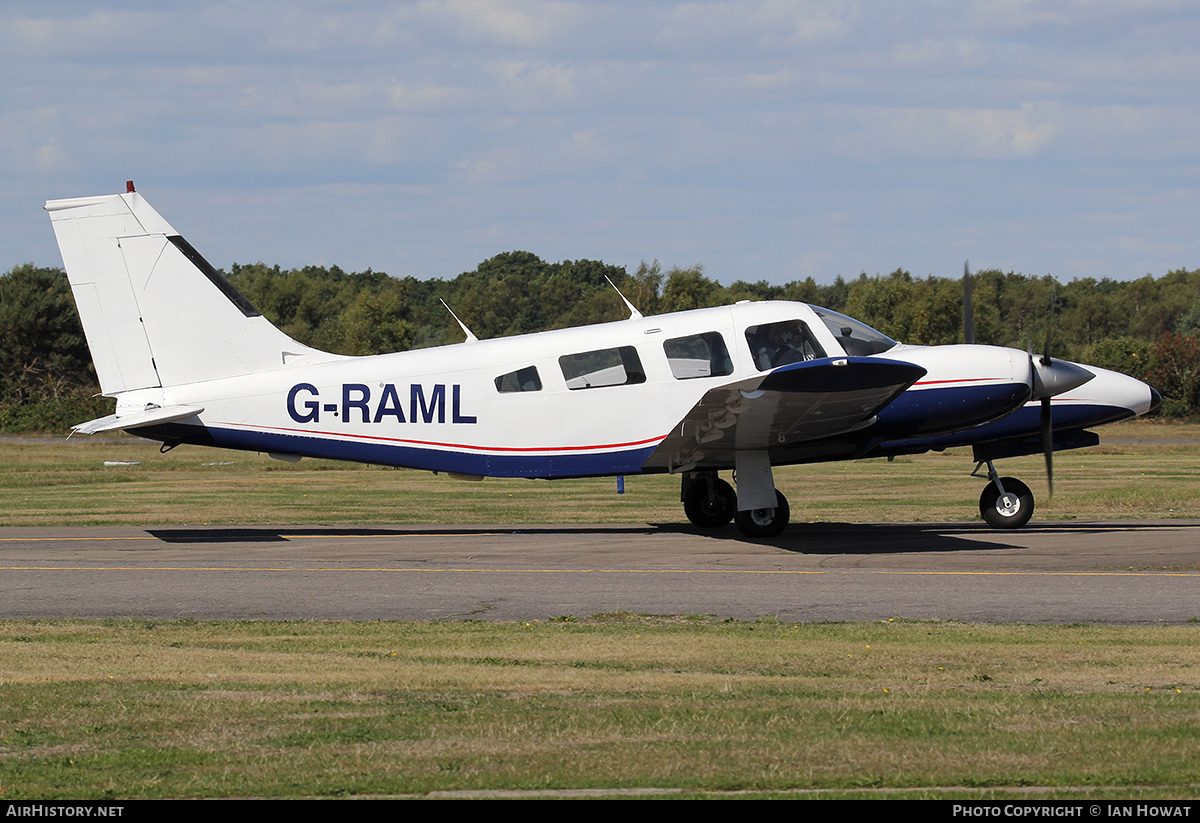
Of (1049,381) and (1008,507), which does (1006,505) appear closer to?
(1008,507)

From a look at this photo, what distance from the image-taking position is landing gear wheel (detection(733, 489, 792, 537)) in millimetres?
15766

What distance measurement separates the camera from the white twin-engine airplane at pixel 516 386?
15.6 metres

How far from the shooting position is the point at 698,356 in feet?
52.0

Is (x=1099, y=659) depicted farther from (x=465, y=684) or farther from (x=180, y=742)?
(x=180, y=742)

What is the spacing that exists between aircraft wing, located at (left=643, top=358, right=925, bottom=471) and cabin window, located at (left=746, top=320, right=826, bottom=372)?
3.26 ft

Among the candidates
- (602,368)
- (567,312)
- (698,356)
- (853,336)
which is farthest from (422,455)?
(567,312)

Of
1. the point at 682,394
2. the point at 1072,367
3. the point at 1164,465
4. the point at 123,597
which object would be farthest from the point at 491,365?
the point at 1164,465

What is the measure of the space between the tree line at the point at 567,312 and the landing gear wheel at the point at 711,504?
765 inches

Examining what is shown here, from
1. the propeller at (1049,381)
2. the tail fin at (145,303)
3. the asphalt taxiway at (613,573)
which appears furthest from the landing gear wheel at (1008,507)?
the tail fin at (145,303)

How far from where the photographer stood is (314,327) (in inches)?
3339

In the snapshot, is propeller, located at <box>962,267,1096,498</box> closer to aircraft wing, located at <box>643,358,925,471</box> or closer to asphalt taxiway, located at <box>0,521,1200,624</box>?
asphalt taxiway, located at <box>0,521,1200,624</box>

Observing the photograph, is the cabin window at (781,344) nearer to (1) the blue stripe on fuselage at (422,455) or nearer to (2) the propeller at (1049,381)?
(1) the blue stripe on fuselage at (422,455)

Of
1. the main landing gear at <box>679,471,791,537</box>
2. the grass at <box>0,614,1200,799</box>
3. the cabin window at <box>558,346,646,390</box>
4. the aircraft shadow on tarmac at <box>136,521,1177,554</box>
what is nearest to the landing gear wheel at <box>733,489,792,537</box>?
the aircraft shadow on tarmac at <box>136,521,1177,554</box>

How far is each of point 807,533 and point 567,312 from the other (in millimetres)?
85746
